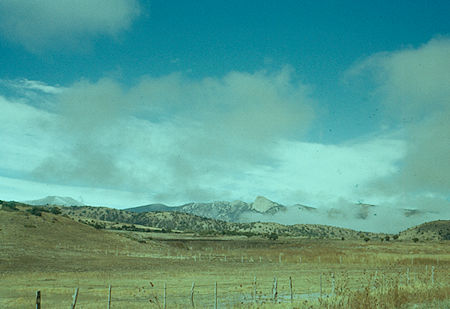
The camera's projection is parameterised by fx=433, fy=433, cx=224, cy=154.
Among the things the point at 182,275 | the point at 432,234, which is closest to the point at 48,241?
the point at 182,275

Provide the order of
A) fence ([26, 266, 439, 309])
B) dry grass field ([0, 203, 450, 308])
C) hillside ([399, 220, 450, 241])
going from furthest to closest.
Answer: hillside ([399, 220, 450, 241]) → fence ([26, 266, 439, 309]) → dry grass field ([0, 203, 450, 308])

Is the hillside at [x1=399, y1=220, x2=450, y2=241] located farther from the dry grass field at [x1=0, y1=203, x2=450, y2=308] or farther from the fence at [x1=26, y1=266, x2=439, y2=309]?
the fence at [x1=26, y1=266, x2=439, y2=309]

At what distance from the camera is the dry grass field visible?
22891 mm

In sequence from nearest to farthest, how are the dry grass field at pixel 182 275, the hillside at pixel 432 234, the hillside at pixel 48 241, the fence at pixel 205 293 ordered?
the dry grass field at pixel 182 275 → the fence at pixel 205 293 → the hillside at pixel 48 241 → the hillside at pixel 432 234

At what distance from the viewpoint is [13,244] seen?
7312 cm

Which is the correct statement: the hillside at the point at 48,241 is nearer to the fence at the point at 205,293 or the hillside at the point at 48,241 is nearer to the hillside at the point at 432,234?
the fence at the point at 205,293

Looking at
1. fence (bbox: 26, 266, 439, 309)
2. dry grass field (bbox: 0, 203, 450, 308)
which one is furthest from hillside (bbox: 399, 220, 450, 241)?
fence (bbox: 26, 266, 439, 309)

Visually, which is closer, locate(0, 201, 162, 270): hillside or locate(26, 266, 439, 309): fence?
locate(26, 266, 439, 309): fence

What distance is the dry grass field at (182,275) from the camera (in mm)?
22891

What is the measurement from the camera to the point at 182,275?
49.9 meters

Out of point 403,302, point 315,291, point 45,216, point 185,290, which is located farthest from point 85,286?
point 45,216

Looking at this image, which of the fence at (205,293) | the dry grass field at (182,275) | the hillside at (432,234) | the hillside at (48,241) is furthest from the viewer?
the hillside at (432,234)

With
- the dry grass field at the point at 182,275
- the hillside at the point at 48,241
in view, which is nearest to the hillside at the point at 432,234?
the dry grass field at the point at 182,275

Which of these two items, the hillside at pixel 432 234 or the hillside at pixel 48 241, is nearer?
the hillside at pixel 48 241
